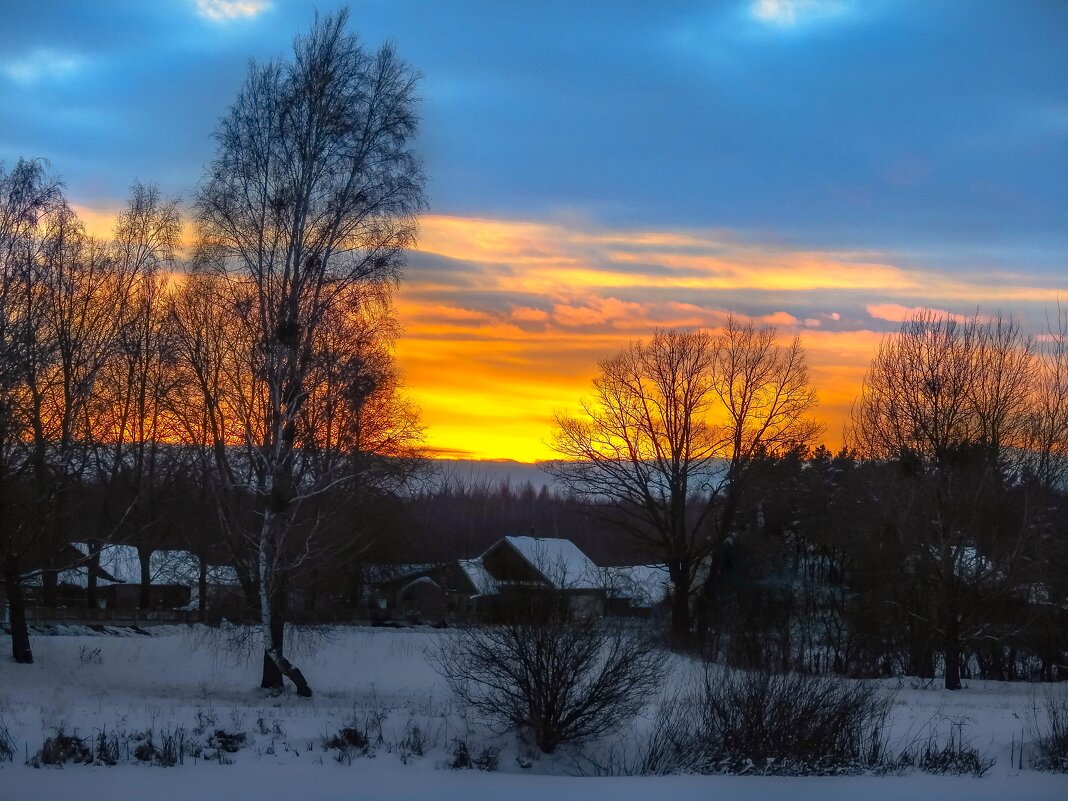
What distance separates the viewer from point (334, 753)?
13211 mm

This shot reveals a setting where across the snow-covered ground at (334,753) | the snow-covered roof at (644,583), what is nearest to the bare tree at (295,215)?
the snow-covered ground at (334,753)

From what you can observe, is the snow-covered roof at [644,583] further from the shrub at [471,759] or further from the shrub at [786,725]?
the shrub at [471,759]

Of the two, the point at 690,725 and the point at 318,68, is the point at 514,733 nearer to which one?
the point at 690,725

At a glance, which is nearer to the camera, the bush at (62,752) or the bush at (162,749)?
the bush at (62,752)

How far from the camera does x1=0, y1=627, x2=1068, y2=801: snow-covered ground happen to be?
37.2 feet

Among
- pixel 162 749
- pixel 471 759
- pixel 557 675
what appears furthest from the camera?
pixel 557 675

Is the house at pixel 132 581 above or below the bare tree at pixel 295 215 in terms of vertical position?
below

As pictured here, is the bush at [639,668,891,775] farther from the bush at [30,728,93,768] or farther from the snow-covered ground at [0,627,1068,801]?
the bush at [30,728,93,768]

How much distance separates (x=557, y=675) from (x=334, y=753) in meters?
3.33

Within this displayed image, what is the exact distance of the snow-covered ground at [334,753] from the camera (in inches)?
446

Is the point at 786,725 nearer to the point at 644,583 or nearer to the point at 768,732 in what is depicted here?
the point at 768,732

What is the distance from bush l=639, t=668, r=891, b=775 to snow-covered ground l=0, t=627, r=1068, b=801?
83cm

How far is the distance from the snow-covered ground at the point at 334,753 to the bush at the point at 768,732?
0.83 m

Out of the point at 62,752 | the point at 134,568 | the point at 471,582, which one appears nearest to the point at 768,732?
the point at 62,752
